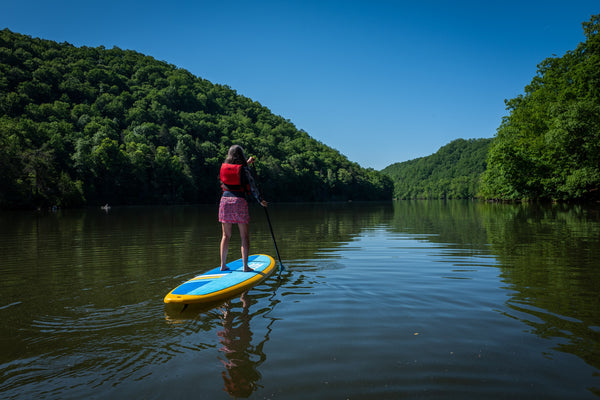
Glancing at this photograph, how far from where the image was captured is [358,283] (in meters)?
6.89

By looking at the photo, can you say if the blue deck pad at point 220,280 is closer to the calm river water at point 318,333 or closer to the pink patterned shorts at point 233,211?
the calm river water at point 318,333

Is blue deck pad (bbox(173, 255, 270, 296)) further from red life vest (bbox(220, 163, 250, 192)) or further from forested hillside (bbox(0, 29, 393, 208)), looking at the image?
forested hillside (bbox(0, 29, 393, 208))

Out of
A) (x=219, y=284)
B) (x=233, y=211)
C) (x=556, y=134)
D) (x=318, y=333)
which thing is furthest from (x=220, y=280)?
(x=556, y=134)

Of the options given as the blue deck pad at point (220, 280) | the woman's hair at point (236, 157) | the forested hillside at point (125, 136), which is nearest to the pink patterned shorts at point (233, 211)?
the woman's hair at point (236, 157)

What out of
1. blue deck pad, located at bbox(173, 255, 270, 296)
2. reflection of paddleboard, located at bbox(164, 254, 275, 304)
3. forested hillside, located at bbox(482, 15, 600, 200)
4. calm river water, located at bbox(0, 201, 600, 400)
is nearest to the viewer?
calm river water, located at bbox(0, 201, 600, 400)

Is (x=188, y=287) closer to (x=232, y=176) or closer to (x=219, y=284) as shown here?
(x=219, y=284)

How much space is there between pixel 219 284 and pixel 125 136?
3501 inches

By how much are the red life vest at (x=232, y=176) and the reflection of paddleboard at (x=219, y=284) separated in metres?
1.72

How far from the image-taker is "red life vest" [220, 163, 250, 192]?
6.96 m

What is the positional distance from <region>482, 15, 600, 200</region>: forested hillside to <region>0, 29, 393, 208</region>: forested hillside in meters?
59.5

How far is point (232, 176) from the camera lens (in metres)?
7.01

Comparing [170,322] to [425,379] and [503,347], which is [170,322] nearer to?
[425,379]

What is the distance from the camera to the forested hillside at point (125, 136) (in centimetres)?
5338

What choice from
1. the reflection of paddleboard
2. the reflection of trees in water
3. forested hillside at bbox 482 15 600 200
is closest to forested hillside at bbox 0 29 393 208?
the reflection of paddleboard
